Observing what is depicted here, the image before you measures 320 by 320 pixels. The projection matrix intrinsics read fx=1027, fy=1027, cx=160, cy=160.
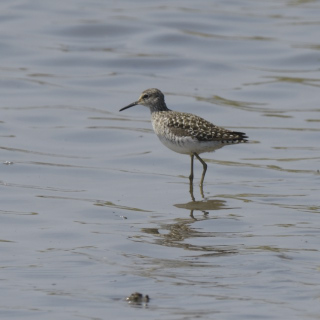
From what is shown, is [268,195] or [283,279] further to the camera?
[268,195]

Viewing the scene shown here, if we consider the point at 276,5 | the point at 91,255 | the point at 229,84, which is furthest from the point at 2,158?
the point at 276,5

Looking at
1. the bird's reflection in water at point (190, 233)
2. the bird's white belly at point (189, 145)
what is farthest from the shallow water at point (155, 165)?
the bird's white belly at point (189, 145)

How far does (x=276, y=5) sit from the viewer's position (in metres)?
24.7

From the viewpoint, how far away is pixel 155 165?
14.0 meters

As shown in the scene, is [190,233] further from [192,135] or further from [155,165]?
[155,165]

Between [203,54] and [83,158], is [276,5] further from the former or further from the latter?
[83,158]

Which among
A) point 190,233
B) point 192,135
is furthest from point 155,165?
point 190,233

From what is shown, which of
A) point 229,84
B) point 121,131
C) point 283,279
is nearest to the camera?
point 283,279

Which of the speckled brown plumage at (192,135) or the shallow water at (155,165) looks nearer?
the shallow water at (155,165)

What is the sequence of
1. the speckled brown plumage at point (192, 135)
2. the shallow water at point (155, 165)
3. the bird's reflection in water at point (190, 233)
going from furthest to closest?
the speckled brown plumage at point (192, 135) < the bird's reflection in water at point (190, 233) < the shallow water at point (155, 165)

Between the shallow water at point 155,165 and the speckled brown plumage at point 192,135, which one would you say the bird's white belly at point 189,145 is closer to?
the speckled brown plumage at point 192,135

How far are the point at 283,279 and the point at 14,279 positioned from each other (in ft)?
7.50

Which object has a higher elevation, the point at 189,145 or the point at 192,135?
the point at 192,135

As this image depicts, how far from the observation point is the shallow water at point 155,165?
335 inches
